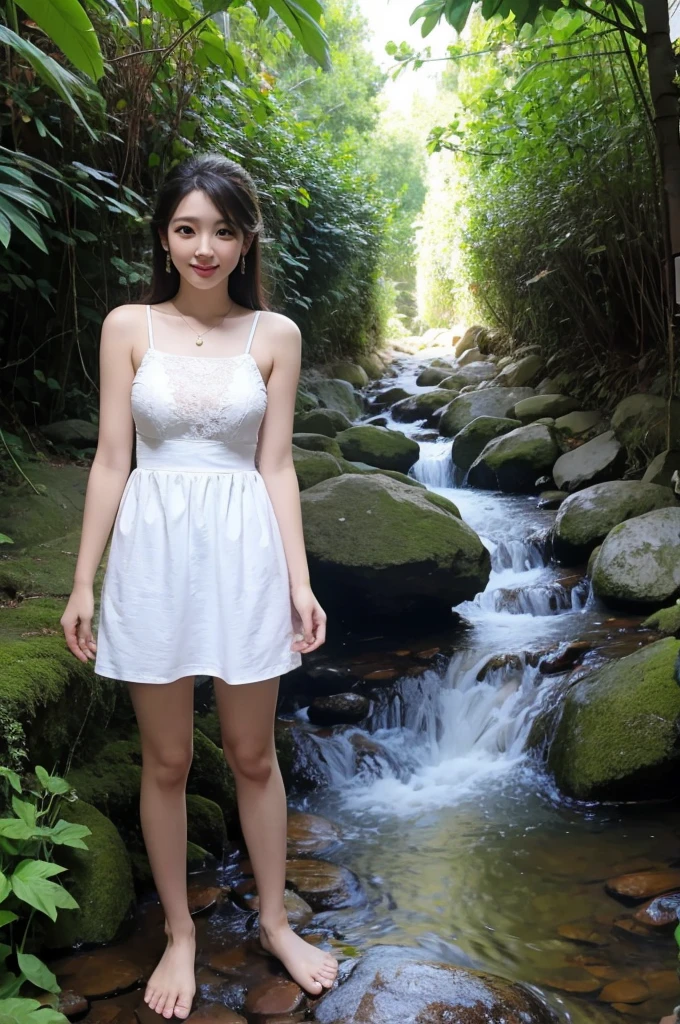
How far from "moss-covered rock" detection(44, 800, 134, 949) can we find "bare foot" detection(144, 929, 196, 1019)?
Answer: 24 centimetres

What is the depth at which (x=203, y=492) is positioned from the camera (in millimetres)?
1781

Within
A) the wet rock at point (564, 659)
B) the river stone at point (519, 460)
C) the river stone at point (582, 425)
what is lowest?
the wet rock at point (564, 659)

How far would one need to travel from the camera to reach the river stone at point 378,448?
25.1 ft

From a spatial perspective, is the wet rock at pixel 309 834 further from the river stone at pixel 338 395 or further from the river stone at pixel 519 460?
the river stone at pixel 338 395

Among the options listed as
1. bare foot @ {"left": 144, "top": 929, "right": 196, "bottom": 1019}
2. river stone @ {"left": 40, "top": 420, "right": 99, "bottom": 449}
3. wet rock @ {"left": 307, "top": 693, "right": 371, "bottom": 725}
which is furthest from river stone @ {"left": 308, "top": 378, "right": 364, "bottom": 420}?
bare foot @ {"left": 144, "top": 929, "right": 196, "bottom": 1019}

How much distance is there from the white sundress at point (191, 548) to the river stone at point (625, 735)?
1.97 metres

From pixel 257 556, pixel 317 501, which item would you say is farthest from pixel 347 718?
pixel 257 556

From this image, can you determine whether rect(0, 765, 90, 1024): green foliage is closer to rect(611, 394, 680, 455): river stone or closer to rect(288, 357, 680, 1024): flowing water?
rect(288, 357, 680, 1024): flowing water

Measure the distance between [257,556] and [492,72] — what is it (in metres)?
7.04

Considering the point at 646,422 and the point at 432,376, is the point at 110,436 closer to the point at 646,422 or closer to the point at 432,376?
the point at 646,422

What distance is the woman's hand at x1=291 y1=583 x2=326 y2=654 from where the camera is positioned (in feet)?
6.08

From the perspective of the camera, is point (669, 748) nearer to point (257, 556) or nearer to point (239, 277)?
point (257, 556)

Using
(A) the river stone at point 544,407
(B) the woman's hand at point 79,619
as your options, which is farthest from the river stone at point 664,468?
(B) the woman's hand at point 79,619

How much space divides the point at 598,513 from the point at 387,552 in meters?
1.79
